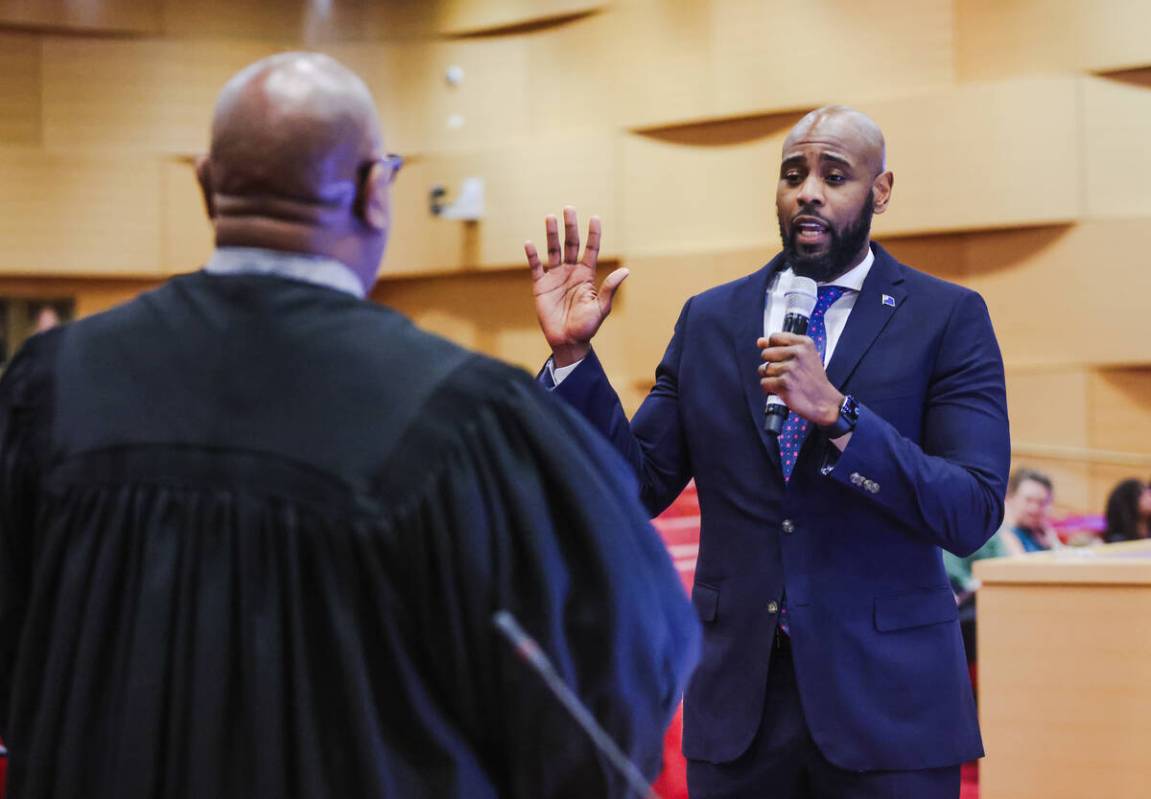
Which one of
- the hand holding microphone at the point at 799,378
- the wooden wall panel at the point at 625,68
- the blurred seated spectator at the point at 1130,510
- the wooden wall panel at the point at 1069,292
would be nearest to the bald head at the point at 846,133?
the hand holding microphone at the point at 799,378

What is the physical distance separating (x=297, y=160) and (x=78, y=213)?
24.0ft

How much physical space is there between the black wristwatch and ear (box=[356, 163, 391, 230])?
0.79 m

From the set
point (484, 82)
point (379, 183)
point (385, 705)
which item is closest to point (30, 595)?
point (385, 705)

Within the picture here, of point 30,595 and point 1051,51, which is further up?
point 1051,51

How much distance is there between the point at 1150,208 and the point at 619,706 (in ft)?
19.1

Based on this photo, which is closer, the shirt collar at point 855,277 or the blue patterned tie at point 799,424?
the blue patterned tie at point 799,424

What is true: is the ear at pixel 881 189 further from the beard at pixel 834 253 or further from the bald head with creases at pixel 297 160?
the bald head with creases at pixel 297 160

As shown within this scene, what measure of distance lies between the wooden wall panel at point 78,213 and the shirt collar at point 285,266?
7.19 meters

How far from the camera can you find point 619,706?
1.02 metres

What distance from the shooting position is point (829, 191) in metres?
1.94

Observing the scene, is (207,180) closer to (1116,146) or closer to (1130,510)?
(1130,510)

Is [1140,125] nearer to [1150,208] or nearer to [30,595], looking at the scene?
[1150,208]

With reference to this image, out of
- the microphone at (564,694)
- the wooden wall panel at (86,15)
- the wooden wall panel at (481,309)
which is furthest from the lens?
the wooden wall panel at (481,309)

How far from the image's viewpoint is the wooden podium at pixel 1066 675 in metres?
2.49
